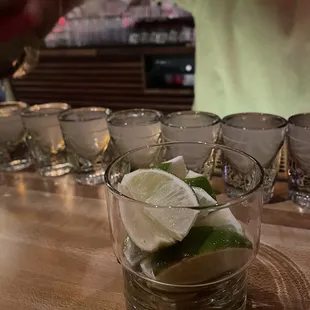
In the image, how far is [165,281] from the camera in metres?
0.46

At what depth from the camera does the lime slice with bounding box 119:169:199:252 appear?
448 mm

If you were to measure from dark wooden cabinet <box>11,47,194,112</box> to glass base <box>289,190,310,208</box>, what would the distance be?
1.83 m

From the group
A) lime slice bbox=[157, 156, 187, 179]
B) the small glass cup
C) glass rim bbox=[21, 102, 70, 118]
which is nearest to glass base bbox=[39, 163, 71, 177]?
the small glass cup

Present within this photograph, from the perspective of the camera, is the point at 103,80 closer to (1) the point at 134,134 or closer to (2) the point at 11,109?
(2) the point at 11,109

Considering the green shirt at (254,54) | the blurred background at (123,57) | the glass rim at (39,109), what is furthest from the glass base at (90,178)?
the blurred background at (123,57)

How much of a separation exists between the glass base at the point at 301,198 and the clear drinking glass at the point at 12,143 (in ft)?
1.78

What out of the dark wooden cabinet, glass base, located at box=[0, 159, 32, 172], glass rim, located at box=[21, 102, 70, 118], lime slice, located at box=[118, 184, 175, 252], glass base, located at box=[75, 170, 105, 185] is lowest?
the dark wooden cabinet

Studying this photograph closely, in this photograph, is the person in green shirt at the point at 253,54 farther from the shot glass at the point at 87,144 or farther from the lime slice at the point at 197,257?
the lime slice at the point at 197,257

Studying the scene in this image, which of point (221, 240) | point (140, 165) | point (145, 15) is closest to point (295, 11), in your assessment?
point (140, 165)

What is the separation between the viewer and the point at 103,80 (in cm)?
290

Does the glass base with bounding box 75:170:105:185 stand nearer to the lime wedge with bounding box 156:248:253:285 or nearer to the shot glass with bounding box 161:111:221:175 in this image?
the shot glass with bounding box 161:111:221:175

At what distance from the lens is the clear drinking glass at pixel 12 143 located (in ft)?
3.21

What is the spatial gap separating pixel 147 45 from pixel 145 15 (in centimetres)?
26

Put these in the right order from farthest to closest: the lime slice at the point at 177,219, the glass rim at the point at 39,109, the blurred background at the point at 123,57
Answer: the blurred background at the point at 123,57 → the glass rim at the point at 39,109 → the lime slice at the point at 177,219
